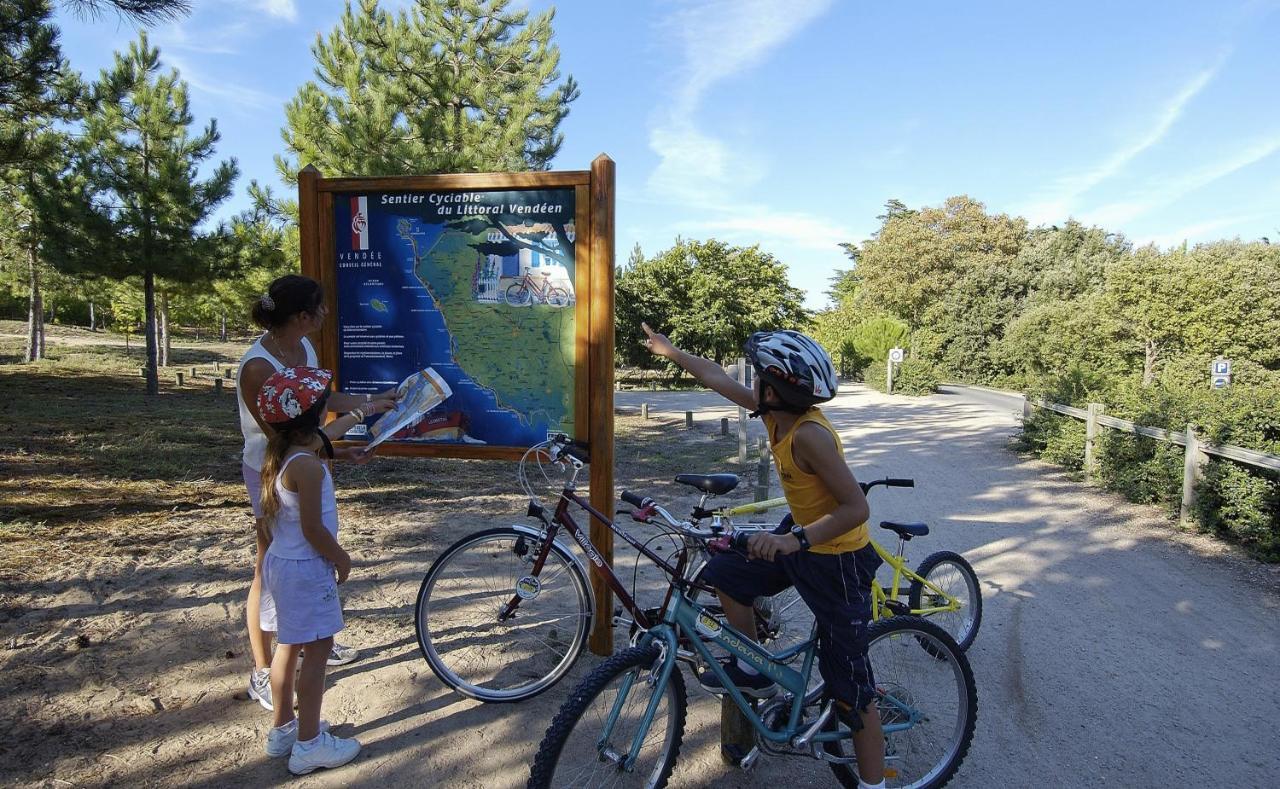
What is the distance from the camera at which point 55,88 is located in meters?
10.1

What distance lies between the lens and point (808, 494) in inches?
93.0

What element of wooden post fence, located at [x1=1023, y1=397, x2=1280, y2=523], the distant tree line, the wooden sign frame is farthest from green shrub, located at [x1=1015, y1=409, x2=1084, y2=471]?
the wooden sign frame

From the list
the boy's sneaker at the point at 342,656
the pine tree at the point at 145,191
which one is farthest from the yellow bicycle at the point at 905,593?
the pine tree at the point at 145,191

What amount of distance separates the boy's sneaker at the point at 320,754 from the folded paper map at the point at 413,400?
131 centimetres

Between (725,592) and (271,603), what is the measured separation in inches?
76.9

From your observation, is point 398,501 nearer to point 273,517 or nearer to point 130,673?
point 130,673

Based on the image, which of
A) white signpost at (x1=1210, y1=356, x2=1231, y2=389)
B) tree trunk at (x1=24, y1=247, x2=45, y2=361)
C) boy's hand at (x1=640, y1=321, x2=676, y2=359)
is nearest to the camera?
boy's hand at (x1=640, y1=321, x2=676, y2=359)

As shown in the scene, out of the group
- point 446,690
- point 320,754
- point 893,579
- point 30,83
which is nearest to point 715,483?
point 893,579

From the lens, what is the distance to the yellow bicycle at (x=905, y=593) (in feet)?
10.6

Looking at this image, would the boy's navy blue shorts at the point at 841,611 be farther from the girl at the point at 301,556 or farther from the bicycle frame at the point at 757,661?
the girl at the point at 301,556

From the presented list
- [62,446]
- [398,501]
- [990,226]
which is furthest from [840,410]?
[990,226]

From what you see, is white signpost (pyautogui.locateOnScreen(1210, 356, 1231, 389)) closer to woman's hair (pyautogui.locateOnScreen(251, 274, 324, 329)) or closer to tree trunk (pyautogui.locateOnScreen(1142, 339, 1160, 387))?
tree trunk (pyautogui.locateOnScreen(1142, 339, 1160, 387))

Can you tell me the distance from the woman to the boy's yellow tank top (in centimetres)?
189

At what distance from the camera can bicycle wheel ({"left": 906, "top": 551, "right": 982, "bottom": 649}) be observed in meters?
3.84
